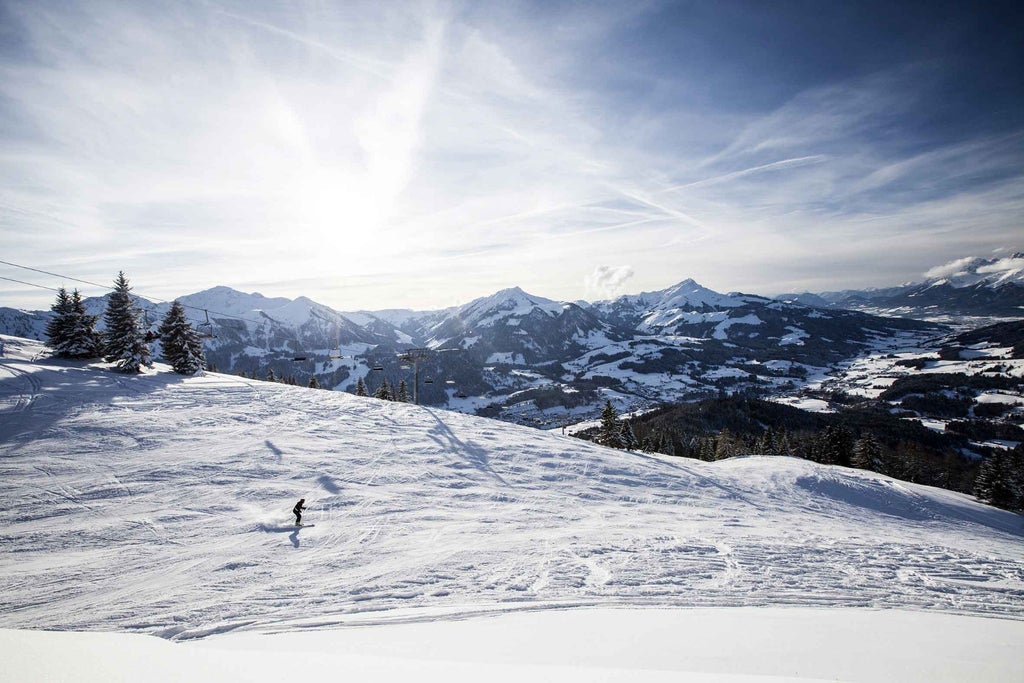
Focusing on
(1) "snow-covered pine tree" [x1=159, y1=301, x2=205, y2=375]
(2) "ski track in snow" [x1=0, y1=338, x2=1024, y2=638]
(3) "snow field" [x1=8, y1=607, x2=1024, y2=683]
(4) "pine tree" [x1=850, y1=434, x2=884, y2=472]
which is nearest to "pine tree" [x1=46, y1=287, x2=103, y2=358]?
(1) "snow-covered pine tree" [x1=159, y1=301, x2=205, y2=375]

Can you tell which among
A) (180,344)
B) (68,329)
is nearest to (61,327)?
(68,329)

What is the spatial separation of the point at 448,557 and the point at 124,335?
37.8 metres

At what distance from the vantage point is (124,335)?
3234 cm

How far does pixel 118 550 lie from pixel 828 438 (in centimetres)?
6496

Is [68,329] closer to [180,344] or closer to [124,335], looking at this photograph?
[124,335]

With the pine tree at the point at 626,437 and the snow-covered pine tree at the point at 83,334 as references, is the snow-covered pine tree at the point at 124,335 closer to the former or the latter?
the snow-covered pine tree at the point at 83,334

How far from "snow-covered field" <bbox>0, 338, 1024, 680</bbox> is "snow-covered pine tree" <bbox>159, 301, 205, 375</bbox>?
12.2 metres

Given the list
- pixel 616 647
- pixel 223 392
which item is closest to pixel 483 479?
pixel 616 647

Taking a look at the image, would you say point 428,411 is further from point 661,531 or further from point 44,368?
point 44,368

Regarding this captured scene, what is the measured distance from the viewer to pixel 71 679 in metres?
3.70

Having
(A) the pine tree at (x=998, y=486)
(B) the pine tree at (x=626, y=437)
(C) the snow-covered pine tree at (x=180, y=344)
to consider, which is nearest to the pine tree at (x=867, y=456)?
(A) the pine tree at (x=998, y=486)

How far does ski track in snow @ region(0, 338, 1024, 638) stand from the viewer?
8.77 metres

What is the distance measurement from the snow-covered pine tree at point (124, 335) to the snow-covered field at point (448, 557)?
877cm

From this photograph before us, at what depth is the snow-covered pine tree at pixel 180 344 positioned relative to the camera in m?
34.8
